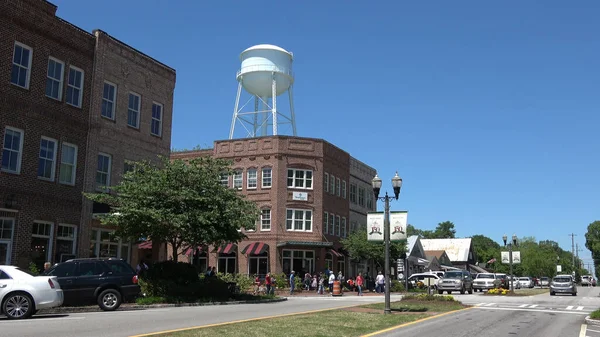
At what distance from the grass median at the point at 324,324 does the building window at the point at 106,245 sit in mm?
12536

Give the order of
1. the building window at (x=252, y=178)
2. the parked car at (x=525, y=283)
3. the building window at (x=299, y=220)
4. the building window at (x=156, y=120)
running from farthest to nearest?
the parked car at (x=525, y=283) → the building window at (x=252, y=178) → the building window at (x=299, y=220) → the building window at (x=156, y=120)

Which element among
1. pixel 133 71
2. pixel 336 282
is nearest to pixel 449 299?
pixel 336 282

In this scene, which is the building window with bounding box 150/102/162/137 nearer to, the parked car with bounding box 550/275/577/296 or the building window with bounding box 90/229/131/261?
the building window with bounding box 90/229/131/261

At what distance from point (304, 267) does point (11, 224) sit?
28.6 meters

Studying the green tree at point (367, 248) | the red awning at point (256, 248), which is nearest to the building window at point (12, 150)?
the red awning at point (256, 248)

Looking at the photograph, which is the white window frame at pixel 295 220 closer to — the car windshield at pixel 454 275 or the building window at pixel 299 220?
the building window at pixel 299 220

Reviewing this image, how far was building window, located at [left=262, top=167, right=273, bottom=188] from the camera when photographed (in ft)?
163

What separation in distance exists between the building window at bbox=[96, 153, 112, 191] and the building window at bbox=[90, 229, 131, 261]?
215cm

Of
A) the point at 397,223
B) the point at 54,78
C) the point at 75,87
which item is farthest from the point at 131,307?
the point at 75,87

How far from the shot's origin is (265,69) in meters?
52.1

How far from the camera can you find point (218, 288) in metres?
26.9

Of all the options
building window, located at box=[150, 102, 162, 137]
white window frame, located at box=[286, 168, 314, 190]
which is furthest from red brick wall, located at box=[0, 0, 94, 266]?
white window frame, located at box=[286, 168, 314, 190]

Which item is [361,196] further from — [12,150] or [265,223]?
[12,150]

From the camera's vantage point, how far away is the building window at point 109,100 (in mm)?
28547
